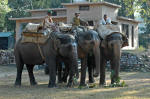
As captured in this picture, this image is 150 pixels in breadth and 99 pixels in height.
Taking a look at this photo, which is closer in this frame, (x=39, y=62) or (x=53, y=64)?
(x=53, y=64)

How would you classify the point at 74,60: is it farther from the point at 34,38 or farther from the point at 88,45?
the point at 34,38

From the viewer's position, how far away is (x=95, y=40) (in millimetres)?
12695

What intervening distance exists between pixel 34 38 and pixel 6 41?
35.3 m

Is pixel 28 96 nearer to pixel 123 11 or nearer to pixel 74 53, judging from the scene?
pixel 74 53

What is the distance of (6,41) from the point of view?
159 ft

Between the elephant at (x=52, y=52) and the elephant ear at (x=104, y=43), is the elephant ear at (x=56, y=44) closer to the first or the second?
the elephant at (x=52, y=52)

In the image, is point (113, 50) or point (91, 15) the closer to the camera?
point (113, 50)

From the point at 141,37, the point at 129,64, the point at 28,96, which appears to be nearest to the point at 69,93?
the point at 28,96

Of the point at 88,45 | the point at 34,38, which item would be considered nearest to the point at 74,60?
the point at 88,45

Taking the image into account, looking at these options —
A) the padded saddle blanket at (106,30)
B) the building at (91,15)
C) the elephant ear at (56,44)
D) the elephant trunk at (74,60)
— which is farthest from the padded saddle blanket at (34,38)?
the building at (91,15)

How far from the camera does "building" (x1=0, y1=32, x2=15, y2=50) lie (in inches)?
1836

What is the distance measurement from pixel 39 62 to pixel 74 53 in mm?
2478

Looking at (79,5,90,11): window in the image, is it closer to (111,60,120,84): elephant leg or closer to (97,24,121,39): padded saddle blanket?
(97,24,121,39): padded saddle blanket

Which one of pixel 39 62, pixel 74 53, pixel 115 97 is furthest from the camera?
pixel 39 62
